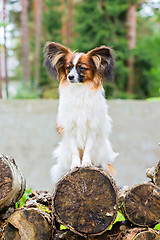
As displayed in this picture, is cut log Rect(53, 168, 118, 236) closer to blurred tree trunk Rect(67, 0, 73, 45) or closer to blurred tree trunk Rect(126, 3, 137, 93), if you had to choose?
blurred tree trunk Rect(126, 3, 137, 93)

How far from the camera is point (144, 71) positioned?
10.2 metres

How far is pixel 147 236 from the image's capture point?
216cm

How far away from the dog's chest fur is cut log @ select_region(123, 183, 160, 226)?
0.65 meters

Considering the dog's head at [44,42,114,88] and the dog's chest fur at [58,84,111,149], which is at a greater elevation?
the dog's head at [44,42,114,88]

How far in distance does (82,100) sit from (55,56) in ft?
1.56

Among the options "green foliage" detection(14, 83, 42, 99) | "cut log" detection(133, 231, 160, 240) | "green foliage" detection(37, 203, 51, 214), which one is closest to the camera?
"cut log" detection(133, 231, 160, 240)

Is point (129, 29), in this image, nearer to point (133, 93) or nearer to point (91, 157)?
point (133, 93)

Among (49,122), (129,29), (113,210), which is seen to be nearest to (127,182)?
(49,122)

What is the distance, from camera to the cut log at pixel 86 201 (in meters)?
2.17

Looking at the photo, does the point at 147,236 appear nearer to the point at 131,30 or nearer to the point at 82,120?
the point at 82,120

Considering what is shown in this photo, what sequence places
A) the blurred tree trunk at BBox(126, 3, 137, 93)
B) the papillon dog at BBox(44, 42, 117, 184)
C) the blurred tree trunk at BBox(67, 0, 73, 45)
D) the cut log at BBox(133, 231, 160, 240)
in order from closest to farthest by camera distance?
the cut log at BBox(133, 231, 160, 240)
the papillon dog at BBox(44, 42, 117, 184)
the blurred tree trunk at BBox(126, 3, 137, 93)
the blurred tree trunk at BBox(67, 0, 73, 45)

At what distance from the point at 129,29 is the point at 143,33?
3.29 meters

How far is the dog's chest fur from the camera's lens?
8.54 feet

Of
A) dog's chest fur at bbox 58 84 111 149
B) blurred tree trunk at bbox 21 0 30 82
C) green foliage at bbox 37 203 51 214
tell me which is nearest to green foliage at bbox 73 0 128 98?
blurred tree trunk at bbox 21 0 30 82
